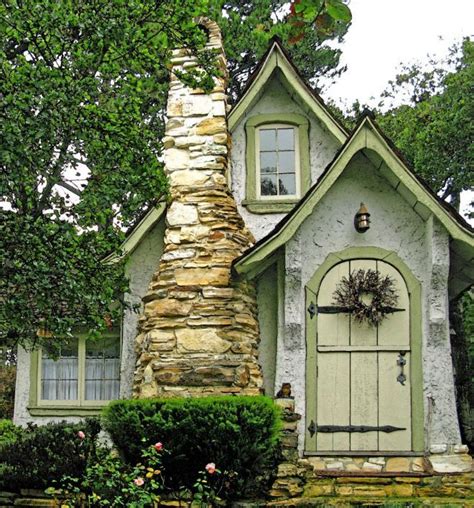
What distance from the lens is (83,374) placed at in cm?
1311

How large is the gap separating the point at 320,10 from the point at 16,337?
8.33m

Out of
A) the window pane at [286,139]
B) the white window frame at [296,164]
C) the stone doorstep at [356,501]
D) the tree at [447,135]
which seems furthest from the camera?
the tree at [447,135]

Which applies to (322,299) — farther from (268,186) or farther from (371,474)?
(268,186)

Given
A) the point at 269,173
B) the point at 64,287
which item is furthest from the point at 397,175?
the point at 64,287

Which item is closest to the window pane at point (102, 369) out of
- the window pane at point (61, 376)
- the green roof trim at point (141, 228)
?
the window pane at point (61, 376)

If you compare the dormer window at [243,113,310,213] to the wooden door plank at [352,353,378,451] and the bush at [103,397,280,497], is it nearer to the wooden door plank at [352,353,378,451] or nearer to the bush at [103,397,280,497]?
the wooden door plank at [352,353,378,451]

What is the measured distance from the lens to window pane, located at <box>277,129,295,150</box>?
42.4 ft

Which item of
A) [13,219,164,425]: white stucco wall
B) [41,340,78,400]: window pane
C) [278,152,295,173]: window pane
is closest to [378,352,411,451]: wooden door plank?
[278,152,295,173]: window pane

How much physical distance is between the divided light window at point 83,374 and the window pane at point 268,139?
407 cm

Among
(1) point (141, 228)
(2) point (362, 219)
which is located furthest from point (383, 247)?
(1) point (141, 228)

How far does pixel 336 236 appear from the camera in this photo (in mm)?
11141

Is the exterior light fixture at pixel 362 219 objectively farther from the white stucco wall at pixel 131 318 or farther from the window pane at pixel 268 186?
the white stucco wall at pixel 131 318

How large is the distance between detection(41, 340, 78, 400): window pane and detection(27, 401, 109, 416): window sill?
8.4 inches

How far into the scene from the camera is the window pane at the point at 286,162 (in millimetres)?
12852
